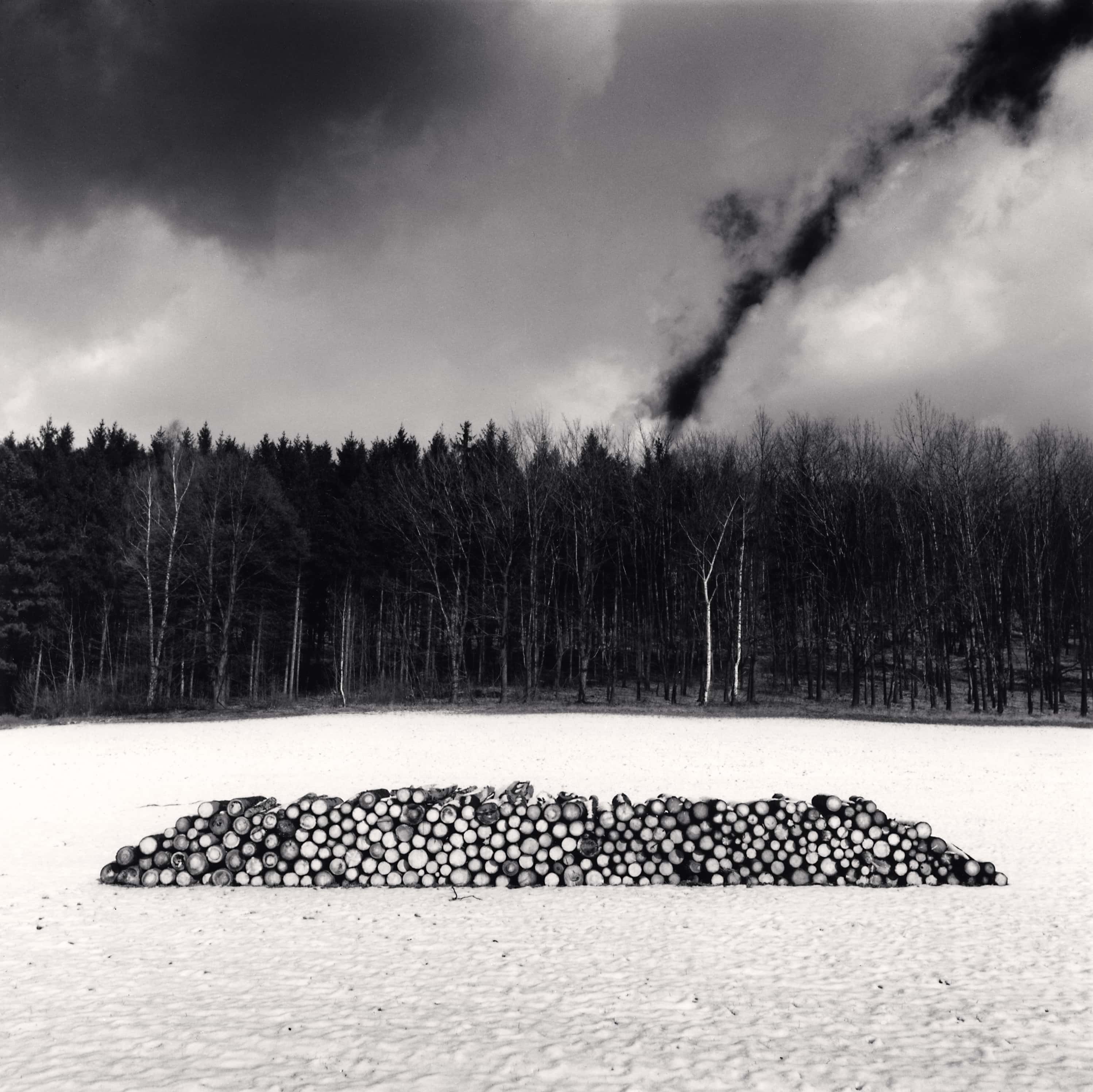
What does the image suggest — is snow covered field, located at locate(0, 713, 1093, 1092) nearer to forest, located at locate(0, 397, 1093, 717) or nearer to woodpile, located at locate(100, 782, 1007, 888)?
woodpile, located at locate(100, 782, 1007, 888)

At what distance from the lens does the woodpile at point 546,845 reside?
337 inches

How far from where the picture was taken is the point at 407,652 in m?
48.4

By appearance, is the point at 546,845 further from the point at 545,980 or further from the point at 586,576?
the point at 586,576

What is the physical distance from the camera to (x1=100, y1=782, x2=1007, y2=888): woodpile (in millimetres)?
8570

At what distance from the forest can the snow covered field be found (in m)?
25.9

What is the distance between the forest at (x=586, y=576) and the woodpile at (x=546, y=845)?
25.2m

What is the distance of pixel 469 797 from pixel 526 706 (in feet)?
77.2

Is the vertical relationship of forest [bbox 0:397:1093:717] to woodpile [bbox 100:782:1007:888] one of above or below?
above

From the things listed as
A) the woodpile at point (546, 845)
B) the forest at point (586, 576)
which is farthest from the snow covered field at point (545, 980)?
the forest at point (586, 576)

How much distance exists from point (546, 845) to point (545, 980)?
10.9 ft

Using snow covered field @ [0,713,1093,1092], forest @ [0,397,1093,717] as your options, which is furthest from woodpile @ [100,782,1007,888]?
forest @ [0,397,1093,717]

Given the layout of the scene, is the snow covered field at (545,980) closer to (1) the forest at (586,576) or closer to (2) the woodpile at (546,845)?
(2) the woodpile at (546,845)

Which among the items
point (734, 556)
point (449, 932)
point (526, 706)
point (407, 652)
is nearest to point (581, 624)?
point (526, 706)

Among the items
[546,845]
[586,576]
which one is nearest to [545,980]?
[546,845]
